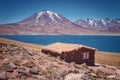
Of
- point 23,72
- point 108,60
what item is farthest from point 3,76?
point 108,60

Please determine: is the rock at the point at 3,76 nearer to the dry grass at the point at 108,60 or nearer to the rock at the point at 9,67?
the rock at the point at 9,67

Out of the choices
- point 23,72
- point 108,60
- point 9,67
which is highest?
point 9,67

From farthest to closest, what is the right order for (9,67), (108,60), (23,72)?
(108,60) < (9,67) < (23,72)

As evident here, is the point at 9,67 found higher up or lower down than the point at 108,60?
higher up

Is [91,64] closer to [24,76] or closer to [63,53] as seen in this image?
[63,53]

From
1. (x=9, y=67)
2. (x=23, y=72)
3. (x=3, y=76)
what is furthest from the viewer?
(x=9, y=67)

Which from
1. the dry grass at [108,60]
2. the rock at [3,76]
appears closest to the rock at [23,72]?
the rock at [3,76]

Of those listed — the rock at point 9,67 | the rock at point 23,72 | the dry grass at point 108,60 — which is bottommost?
the dry grass at point 108,60

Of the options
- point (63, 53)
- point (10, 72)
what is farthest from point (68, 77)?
point (63, 53)

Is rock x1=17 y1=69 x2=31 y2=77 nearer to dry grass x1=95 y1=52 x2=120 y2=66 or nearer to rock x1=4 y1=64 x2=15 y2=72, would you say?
rock x1=4 y1=64 x2=15 y2=72

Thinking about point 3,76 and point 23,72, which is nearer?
point 3,76

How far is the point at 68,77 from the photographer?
1722 cm

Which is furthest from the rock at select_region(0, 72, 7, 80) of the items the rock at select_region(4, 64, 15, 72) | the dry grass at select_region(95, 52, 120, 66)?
the dry grass at select_region(95, 52, 120, 66)

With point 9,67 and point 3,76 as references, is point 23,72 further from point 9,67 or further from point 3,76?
point 3,76
